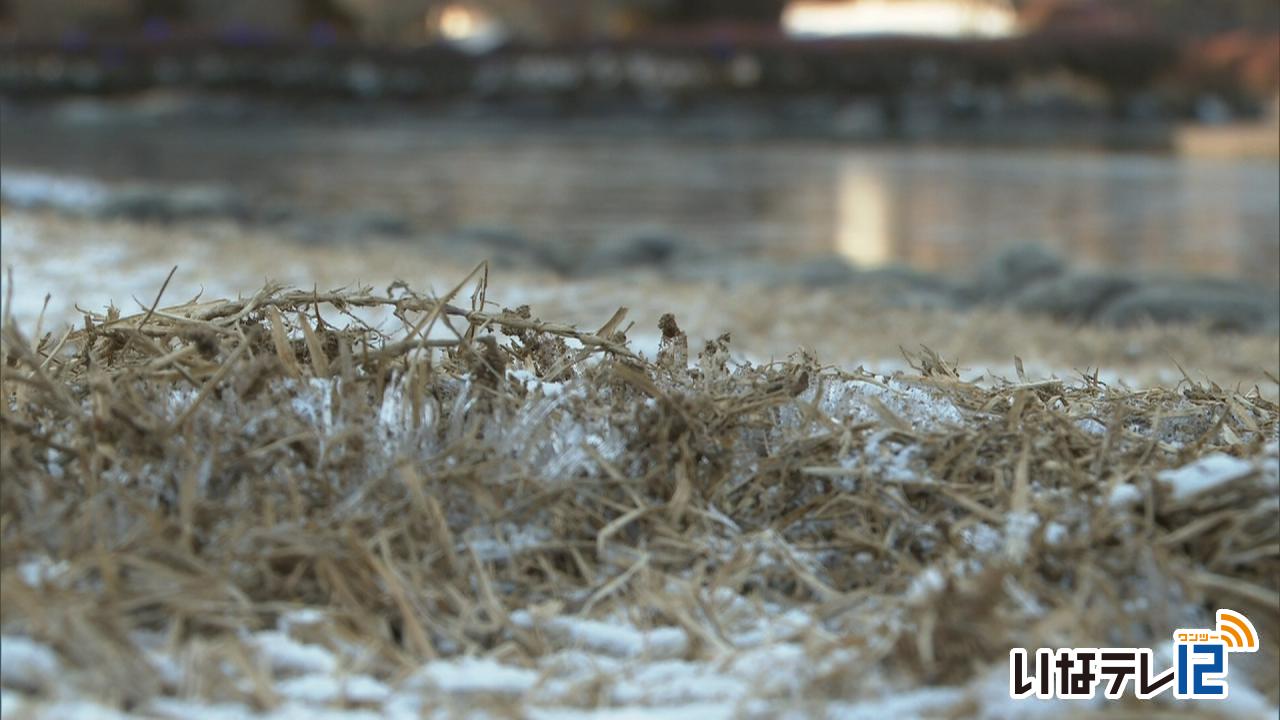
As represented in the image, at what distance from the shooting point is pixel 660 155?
14.2m

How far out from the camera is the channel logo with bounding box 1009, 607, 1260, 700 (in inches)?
43.0

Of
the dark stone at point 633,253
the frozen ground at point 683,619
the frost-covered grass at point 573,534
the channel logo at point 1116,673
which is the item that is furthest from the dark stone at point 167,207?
the channel logo at point 1116,673

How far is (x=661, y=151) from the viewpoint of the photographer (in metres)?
14.8

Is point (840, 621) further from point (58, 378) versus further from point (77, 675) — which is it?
point (58, 378)

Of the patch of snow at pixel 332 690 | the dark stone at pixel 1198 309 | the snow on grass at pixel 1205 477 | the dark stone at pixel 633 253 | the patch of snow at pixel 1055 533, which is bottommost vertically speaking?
the patch of snow at pixel 332 690

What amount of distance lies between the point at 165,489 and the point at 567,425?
1.29 ft

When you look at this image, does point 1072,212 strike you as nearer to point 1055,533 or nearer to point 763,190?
point 763,190

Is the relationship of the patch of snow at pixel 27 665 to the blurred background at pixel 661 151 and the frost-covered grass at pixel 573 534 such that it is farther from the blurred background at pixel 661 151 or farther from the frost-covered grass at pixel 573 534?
the blurred background at pixel 661 151

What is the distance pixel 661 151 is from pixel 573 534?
13699mm

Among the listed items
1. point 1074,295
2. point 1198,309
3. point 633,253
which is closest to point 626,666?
point 1198,309

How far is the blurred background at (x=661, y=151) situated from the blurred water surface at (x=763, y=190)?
57mm

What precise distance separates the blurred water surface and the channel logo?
5.20m

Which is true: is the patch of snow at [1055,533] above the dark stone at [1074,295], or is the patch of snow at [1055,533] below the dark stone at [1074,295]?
below

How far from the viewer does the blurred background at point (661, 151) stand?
5.20 metres
